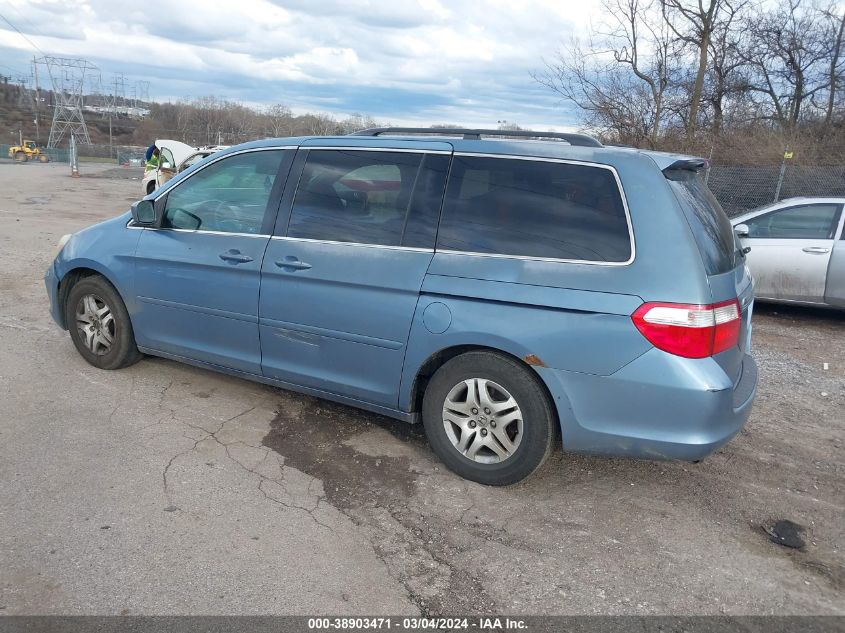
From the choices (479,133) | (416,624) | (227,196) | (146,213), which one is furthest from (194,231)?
(416,624)

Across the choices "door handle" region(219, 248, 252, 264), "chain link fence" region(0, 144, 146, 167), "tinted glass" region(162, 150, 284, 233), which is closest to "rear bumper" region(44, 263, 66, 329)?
"tinted glass" region(162, 150, 284, 233)

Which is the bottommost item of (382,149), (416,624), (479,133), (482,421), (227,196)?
(416,624)

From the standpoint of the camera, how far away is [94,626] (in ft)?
8.52

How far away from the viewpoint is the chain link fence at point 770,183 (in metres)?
13.2

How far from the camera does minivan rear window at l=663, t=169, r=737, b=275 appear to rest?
134 inches

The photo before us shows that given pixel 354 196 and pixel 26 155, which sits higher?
pixel 26 155

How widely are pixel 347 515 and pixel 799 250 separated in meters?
6.86

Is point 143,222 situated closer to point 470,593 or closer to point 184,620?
point 184,620

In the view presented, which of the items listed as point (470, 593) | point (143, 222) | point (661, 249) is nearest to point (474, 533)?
point (470, 593)

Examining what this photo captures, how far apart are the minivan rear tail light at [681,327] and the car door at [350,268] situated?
1.25 m

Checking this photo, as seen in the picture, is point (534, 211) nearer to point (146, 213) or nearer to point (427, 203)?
point (427, 203)

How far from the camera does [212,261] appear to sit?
4516 millimetres

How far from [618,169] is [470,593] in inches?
85.4

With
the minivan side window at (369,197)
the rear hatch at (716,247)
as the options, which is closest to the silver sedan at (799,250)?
the rear hatch at (716,247)
